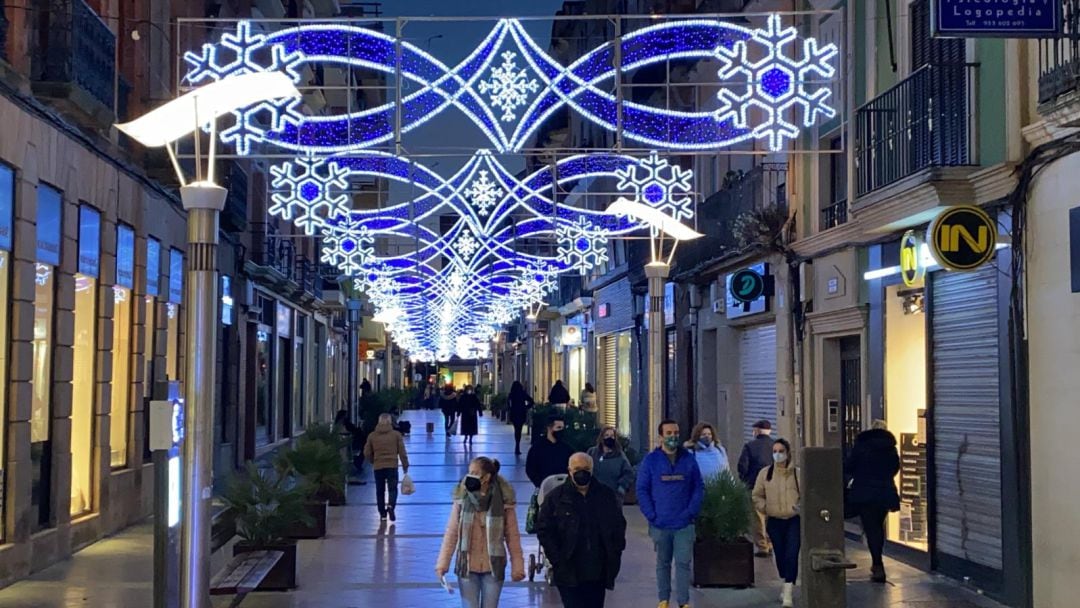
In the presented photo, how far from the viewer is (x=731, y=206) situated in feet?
76.0

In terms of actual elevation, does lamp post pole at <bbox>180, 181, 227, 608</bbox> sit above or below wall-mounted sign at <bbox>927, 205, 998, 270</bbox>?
below

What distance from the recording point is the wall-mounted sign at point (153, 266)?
1991 centimetres

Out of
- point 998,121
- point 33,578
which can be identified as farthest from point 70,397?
point 998,121

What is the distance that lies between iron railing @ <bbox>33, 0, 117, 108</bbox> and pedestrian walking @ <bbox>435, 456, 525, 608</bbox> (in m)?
7.30

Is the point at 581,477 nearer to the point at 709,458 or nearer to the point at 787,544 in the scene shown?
the point at 787,544

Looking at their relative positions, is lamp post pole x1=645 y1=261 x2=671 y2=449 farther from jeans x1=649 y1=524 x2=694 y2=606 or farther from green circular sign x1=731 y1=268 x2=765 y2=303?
green circular sign x1=731 y1=268 x2=765 y2=303

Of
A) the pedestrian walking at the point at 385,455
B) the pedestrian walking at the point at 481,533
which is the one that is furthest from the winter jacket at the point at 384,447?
the pedestrian walking at the point at 481,533

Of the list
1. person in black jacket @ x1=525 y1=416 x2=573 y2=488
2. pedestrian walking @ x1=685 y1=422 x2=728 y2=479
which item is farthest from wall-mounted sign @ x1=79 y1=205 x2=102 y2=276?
pedestrian walking @ x1=685 y1=422 x2=728 y2=479

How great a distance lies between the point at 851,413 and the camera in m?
17.8

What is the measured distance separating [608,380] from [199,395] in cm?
3172

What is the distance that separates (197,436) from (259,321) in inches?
Answer: 939

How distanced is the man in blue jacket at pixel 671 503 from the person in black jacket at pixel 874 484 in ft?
8.99

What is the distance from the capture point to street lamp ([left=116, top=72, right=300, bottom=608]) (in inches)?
382

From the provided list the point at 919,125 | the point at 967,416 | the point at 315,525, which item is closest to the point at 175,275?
the point at 315,525
